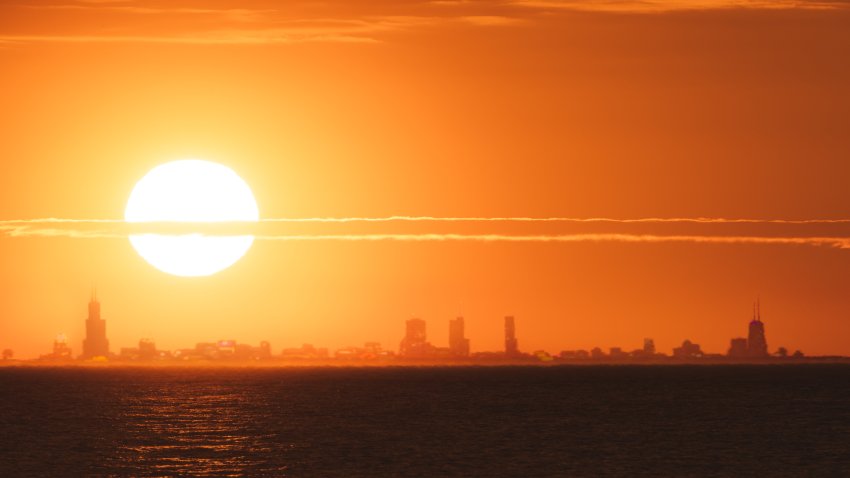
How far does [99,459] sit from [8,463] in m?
8.58

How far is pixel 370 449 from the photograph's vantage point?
138 metres

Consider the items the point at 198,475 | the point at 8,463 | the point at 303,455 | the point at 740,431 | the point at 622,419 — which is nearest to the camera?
the point at 198,475

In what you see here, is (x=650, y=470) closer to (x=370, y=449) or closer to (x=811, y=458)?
(x=811, y=458)

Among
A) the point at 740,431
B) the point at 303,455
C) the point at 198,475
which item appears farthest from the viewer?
the point at 740,431

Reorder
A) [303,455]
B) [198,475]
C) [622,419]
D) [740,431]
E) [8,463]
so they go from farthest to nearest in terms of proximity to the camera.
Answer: [622,419] < [740,431] < [303,455] < [8,463] < [198,475]

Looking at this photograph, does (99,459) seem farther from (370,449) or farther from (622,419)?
(622,419)

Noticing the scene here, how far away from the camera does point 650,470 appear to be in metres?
117

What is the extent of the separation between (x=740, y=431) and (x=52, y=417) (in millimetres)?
98469

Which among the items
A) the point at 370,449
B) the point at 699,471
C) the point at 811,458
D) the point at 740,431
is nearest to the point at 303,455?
the point at 370,449

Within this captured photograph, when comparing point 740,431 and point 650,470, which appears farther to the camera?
point 740,431

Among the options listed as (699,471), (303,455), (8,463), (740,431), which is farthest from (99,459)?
(740,431)

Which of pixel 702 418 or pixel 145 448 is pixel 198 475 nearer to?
pixel 145 448

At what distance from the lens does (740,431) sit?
6526 inches

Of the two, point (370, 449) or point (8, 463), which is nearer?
point (8, 463)
